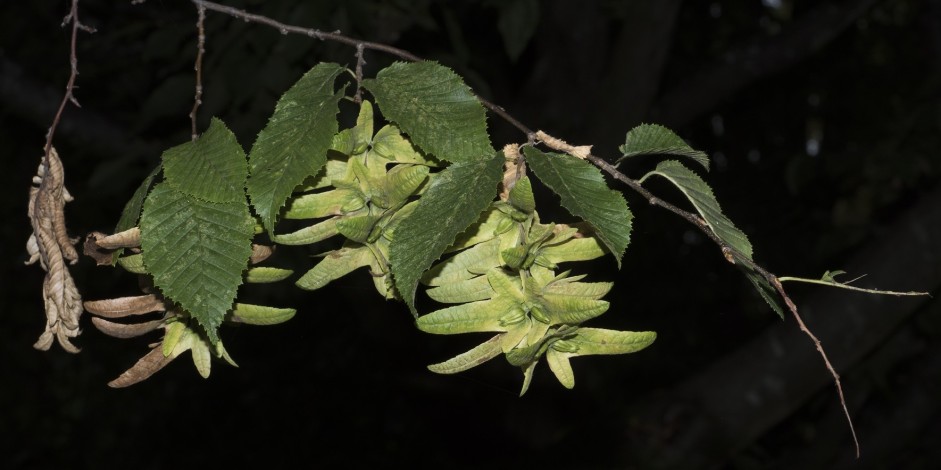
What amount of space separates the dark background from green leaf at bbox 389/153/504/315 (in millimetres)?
951

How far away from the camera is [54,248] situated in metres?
0.88

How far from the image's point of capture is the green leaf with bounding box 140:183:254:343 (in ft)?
2.67

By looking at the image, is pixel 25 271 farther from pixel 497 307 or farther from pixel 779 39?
pixel 497 307

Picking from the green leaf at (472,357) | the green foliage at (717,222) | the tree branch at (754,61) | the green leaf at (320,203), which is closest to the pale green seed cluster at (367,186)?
the green leaf at (320,203)

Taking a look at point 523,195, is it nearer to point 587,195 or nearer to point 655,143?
point 587,195

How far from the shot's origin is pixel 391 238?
2.75 ft

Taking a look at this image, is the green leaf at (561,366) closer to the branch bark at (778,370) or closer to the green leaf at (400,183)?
the green leaf at (400,183)

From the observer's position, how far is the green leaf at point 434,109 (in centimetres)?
81

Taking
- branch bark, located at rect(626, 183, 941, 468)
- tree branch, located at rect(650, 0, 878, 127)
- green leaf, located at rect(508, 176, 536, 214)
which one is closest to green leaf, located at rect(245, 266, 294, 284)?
green leaf, located at rect(508, 176, 536, 214)

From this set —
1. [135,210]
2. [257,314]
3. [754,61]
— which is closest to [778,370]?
[754,61]

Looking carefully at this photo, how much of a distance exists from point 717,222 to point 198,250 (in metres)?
0.45

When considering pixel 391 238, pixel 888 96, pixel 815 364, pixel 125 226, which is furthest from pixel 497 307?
pixel 888 96

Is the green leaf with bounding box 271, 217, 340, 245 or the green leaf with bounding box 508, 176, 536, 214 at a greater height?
the green leaf with bounding box 271, 217, 340, 245

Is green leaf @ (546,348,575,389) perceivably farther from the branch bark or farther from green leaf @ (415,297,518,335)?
the branch bark
